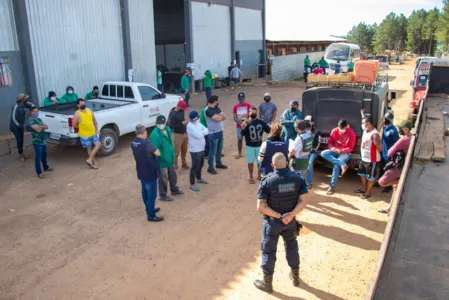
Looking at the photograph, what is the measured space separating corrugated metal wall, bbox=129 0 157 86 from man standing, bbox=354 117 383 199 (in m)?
12.6

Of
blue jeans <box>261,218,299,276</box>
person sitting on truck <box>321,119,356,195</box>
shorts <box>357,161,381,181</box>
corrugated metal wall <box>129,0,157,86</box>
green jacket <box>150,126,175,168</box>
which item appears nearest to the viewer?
blue jeans <box>261,218,299,276</box>

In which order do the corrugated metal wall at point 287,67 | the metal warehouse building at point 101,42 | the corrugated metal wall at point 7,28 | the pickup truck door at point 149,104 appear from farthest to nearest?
the corrugated metal wall at point 287,67, the metal warehouse building at point 101,42, the corrugated metal wall at point 7,28, the pickup truck door at point 149,104

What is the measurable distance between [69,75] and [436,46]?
89.4 metres

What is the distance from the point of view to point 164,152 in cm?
728

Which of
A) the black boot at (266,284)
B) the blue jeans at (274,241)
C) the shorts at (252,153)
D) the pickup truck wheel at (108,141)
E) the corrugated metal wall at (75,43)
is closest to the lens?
the blue jeans at (274,241)

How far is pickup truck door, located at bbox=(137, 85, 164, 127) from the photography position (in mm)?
11820

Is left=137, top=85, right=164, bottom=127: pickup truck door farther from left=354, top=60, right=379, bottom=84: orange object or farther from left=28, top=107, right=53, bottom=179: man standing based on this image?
left=354, top=60, right=379, bottom=84: orange object

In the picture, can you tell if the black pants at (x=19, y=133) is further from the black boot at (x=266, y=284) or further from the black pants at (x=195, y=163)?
the black boot at (x=266, y=284)

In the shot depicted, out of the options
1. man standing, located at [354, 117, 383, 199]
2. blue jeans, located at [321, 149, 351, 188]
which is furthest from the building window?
man standing, located at [354, 117, 383, 199]

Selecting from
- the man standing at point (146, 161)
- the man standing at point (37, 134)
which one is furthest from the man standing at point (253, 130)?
the man standing at point (37, 134)

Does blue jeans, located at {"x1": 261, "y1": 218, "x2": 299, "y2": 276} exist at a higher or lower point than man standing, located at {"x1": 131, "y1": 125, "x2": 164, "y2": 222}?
lower

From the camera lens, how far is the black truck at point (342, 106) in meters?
7.94

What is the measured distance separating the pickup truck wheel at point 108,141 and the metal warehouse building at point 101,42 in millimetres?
4206

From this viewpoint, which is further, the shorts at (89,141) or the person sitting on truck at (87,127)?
the shorts at (89,141)
